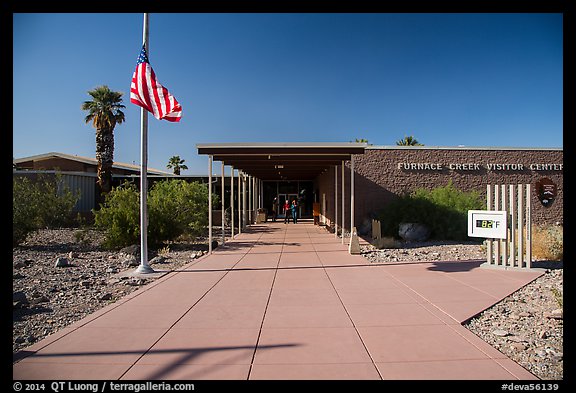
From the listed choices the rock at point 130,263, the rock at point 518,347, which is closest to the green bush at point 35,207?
the rock at point 130,263

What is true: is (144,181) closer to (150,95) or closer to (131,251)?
(150,95)

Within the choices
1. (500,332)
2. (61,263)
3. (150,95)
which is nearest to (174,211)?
(61,263)

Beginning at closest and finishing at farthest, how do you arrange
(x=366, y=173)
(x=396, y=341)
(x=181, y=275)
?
(x=396, y=341) → (x=181, y=275) → (x=366, y=173)

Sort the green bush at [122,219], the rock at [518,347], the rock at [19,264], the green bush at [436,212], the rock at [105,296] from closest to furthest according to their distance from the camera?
1. the rock at [518,347]
2. the rock at [105,296]
3. the rock at [19,264]
4. the green bush at [122,219]
5. the green bush at [436,212]

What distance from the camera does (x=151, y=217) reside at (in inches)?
569

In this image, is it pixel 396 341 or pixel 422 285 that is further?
pixel 422 285

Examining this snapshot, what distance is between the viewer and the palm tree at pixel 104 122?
28.3m

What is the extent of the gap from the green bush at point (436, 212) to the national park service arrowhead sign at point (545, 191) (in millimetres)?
5913

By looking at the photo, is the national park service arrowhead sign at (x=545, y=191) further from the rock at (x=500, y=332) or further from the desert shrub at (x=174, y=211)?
the rock at (x=500, y=332)
